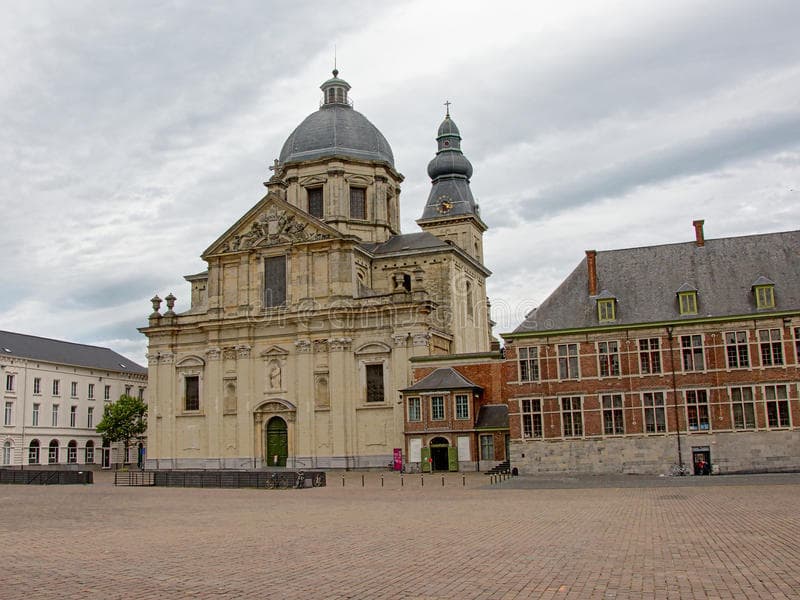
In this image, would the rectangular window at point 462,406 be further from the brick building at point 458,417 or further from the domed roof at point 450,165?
the domed roof at point 450,165

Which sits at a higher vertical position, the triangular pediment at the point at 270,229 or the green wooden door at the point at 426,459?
the triangular pediment at the point at 270,229

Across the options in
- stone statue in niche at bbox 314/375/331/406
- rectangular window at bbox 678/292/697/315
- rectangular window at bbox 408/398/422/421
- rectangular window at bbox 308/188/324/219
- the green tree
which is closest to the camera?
rectangular window at bbox 678/292/697/315

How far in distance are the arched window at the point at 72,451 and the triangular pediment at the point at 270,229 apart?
1014 inches

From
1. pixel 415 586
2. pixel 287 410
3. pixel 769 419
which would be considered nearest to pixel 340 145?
pixel 287 410

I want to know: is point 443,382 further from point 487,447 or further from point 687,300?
point 687,300

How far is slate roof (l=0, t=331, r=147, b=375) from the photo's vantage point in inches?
2840

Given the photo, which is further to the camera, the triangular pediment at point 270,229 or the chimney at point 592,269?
the triangular pediment at point 270,229

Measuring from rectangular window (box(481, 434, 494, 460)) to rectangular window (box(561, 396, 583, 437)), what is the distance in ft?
21.8

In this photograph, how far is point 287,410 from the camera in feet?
190

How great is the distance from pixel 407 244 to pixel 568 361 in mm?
24122

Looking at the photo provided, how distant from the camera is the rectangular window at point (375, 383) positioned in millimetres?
56188

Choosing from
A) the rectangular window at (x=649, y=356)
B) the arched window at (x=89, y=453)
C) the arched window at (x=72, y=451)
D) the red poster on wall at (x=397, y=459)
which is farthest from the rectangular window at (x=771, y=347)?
the arched window at (x=89, y=453)

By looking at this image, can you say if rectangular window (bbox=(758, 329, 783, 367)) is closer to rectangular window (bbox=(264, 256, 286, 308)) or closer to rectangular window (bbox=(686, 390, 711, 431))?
rectangular window (bbox=(686, 390, 711, 431))

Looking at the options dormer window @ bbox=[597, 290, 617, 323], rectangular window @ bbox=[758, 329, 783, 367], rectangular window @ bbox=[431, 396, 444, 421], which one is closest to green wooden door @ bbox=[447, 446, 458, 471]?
rectangular window @ bbox=[431, 396, 444, 421]
